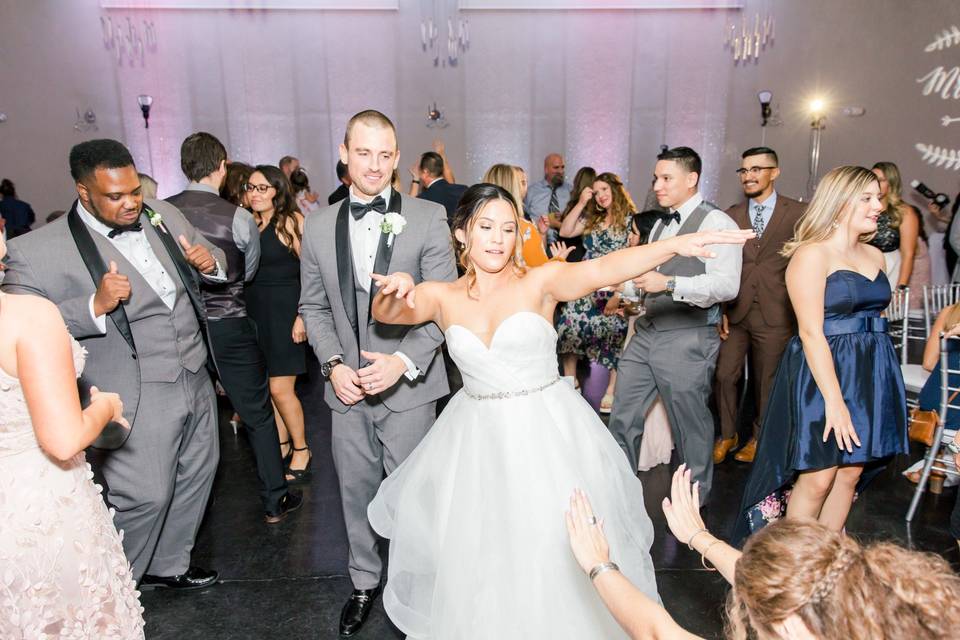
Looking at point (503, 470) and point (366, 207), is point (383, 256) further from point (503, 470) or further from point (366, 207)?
point (503, 470)

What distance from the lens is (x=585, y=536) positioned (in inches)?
61.3

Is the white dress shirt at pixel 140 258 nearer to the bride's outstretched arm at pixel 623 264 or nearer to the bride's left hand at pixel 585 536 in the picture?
the bride's outstretched arm at pixel 623 264

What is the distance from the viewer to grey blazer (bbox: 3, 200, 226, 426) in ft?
7.41

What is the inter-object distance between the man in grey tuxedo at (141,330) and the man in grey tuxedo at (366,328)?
53 cm

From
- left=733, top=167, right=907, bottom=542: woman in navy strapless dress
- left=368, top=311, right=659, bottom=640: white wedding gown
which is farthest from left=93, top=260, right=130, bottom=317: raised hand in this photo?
left=733, top=167, right=907, bottom=542: woman in navy strapless dress

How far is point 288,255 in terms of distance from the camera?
3.78m

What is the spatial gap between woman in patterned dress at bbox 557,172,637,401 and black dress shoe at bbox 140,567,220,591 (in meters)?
2.88

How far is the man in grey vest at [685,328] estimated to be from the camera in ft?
10.1

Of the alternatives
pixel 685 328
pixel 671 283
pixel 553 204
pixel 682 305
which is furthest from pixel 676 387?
pixel 553 204

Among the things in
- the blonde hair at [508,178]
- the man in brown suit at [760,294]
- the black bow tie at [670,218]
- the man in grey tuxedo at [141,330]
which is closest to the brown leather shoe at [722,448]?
the man in brown suit at [760,294]

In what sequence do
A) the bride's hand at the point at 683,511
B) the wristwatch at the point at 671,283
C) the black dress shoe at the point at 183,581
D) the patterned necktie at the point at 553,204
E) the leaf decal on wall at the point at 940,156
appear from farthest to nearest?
the leaf decal on wall at the point at 940,156
the patterned necktie at the point at 553,204
the wristwatch at the point at 671,283
the black dress shoe at the point at 183,581
the bride's hand at the point at 683,511

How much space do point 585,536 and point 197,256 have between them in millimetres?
1914

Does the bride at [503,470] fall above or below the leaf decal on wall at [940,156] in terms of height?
below

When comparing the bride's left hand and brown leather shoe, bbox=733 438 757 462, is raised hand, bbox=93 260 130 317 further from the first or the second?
brown leather shoe, bbox=733 438 757 462
